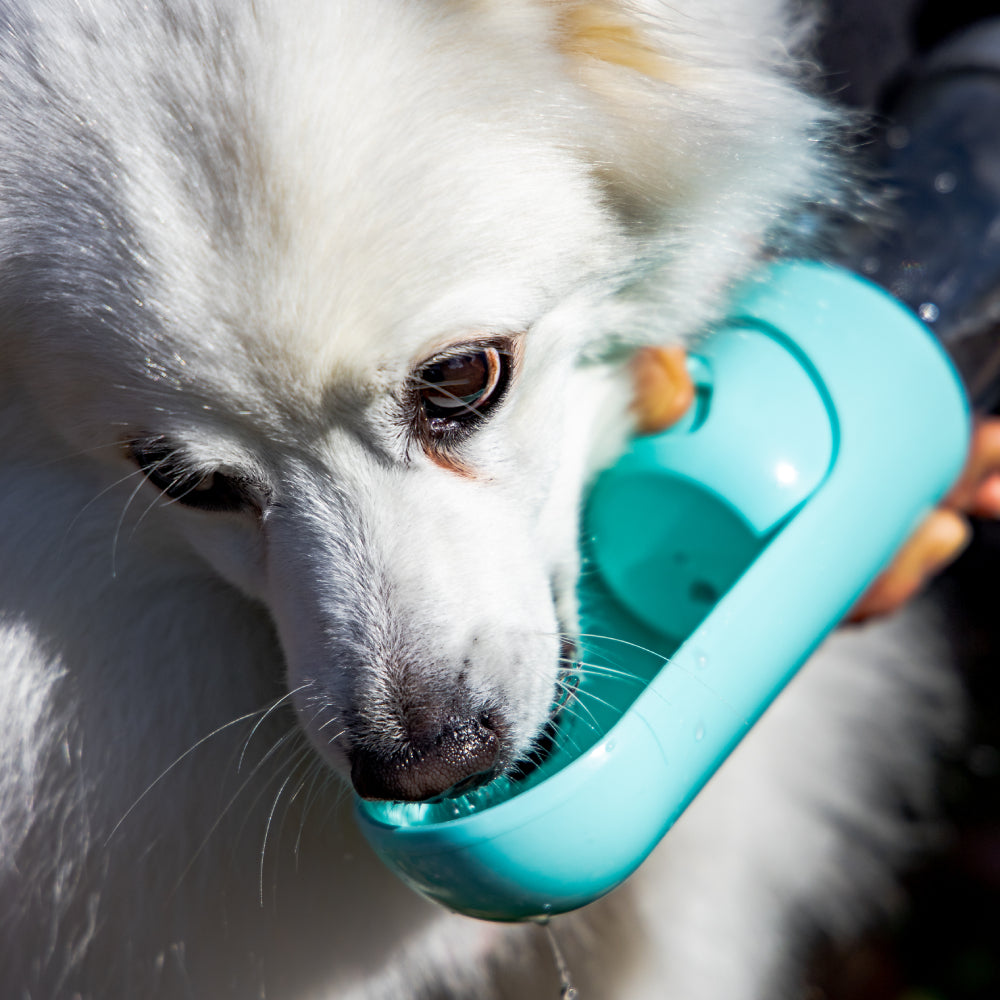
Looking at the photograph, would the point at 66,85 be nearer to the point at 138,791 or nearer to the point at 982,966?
the point at 138,791

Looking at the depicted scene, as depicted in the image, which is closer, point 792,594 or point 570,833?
point 570,833

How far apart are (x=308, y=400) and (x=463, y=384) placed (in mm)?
168

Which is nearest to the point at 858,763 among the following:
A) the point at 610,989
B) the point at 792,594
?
the point at 610,989

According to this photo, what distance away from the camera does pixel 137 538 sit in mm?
1162

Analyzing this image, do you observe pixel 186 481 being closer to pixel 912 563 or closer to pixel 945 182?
pixel 912 563

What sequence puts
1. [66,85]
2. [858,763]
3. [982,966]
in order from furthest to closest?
[982,966] < [858,763] < [66,85]

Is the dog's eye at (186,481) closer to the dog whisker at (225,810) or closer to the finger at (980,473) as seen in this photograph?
the dog whisker at (225,810)

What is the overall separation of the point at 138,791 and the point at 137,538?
0.32 m

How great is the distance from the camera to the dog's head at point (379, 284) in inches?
33.5

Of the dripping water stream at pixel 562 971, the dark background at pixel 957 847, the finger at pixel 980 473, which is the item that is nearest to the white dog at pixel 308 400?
the dripping water stream at pixel 562 971

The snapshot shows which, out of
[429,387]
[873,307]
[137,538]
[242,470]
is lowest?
[137,538]

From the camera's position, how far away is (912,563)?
Result: 5.12 ft

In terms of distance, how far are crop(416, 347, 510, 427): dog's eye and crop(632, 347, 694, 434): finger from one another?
0.75 feet

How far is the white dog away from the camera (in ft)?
2.81
